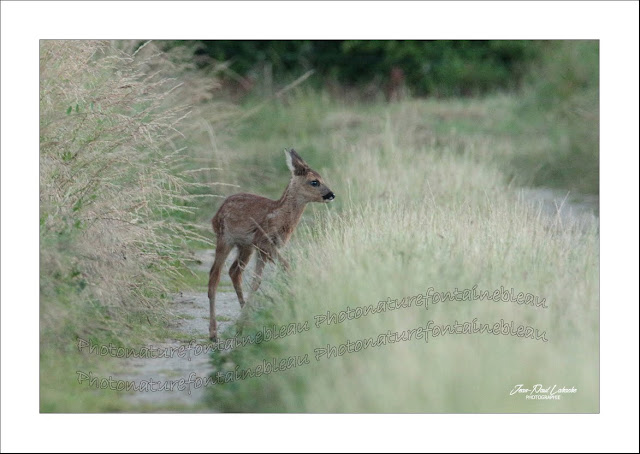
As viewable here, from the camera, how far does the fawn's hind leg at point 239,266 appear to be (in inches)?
347

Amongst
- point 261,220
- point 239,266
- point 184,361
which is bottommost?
point 184,361

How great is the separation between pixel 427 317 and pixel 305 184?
9.46 ft

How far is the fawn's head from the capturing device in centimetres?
883

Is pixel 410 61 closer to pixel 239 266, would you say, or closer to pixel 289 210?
pixel 289 210

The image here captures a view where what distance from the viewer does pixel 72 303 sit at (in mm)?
6770

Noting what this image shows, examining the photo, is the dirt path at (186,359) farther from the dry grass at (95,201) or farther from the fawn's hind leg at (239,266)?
the dry grass at (95,201)

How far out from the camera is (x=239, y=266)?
347 inches

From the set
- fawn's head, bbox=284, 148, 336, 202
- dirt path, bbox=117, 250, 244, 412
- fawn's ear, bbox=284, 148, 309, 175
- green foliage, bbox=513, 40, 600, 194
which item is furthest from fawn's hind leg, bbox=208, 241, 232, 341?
green foliage, bbox=513, 40, 600, 194

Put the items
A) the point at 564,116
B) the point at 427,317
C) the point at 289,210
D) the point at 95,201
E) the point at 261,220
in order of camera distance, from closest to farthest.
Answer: the point at 427,317
the point at 95,201
the point at 261,220
the point at 289,210
the point at 564,116

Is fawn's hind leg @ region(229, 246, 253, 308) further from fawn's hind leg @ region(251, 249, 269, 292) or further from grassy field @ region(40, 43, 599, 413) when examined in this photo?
grassy field @ region(40, 43, 599, 413)

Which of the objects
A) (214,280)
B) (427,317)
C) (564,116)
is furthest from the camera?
(564,116)

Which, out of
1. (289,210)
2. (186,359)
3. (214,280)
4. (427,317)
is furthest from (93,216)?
(427,317)

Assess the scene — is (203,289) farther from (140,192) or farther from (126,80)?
(126,80)

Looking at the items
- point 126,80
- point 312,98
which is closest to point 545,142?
point 312,98
